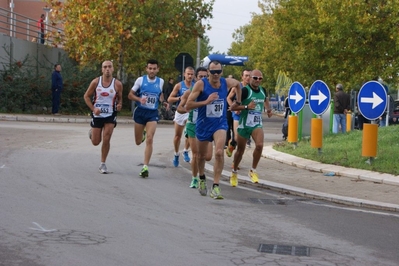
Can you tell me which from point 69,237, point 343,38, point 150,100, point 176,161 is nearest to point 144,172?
point 150,100

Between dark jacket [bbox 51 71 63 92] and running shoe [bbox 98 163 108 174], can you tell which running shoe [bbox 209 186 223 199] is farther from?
dark jacket [bbox 51 71 63 92]

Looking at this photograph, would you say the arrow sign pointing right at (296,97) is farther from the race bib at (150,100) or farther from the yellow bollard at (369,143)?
the race bib at (150,100)

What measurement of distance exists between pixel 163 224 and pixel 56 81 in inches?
975

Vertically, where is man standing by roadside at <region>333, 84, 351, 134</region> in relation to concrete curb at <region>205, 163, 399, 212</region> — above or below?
above

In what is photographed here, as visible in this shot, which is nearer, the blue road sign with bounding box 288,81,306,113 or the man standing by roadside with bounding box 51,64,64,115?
the blue road sign with bounding box 288,81,306,113

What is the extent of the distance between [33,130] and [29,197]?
1356 cm

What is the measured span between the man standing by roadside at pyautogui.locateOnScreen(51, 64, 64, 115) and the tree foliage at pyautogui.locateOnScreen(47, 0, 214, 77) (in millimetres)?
2937

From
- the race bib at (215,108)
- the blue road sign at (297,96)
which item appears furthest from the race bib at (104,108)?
the blue road sign at (297,96)

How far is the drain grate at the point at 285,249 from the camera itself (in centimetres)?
847

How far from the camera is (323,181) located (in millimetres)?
15078

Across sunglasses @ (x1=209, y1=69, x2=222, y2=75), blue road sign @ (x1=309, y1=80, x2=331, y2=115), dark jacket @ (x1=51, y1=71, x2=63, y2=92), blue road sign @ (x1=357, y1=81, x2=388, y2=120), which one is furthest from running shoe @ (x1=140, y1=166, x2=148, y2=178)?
dark jacket @ (x1=51, y1=71, x2=63, y2=92)

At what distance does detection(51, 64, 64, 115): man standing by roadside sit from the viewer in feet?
111

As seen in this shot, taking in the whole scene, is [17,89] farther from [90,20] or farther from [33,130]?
[33,130]

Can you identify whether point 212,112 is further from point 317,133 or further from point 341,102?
point 341,102
